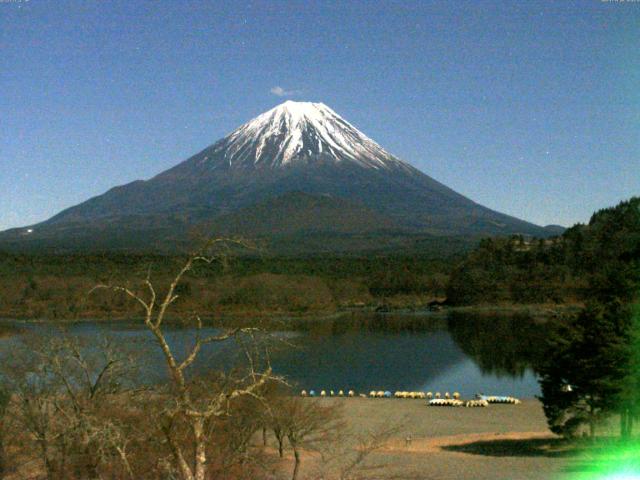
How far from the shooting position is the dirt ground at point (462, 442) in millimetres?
13648

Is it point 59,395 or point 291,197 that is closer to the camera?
point 59,395

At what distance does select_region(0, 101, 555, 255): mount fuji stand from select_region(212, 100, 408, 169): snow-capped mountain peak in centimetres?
22

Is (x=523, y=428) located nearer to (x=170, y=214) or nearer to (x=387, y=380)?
(x=387, y=380)

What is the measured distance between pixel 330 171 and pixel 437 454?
157 m

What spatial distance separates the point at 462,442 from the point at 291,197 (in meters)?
130

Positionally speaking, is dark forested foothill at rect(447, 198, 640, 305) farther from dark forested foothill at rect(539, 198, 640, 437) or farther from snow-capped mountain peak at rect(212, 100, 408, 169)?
snow-capped mountain peak at rect(212, 100, 408, 169)

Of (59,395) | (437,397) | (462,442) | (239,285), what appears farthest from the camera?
(239,285)

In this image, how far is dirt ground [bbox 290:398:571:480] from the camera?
44.8ft

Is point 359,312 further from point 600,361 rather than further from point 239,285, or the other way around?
point 600,361

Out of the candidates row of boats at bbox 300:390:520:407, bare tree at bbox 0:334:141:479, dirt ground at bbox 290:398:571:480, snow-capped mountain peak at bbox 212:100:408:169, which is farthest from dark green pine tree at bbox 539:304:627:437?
snow-capped mountain peak at bbox 212:100:408:169

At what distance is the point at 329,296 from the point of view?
67.9 m

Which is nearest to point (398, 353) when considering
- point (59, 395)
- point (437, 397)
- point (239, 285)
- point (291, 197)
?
point (437, 397)

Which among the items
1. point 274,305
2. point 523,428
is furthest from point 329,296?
point 523,428

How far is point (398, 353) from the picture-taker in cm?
3844
